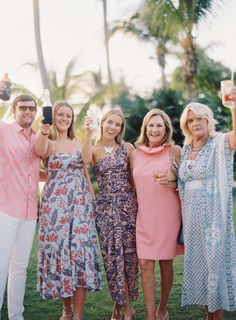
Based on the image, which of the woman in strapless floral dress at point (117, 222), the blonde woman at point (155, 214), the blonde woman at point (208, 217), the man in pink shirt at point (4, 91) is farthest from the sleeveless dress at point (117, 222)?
the man in pink shirt at point (4, 91)

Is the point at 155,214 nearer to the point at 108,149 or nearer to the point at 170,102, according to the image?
the point at 108,149

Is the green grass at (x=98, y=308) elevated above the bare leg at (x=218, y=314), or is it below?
below

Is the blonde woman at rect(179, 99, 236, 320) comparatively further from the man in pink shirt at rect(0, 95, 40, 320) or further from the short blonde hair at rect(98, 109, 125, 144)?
the man in pink shirt at rect(0, 95, 40, 320)

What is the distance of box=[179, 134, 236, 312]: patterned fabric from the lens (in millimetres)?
4500

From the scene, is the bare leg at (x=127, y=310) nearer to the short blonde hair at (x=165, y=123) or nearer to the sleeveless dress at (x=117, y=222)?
the sleeveless dress at (x=117, y=222)

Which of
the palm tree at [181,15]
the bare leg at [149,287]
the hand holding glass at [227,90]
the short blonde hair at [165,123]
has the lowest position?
the bare leg at [149,287]

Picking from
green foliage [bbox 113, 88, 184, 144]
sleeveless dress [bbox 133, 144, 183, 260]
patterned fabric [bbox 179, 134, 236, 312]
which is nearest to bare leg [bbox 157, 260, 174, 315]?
sleeveless dress [bbox 133, 144, 183, 260]

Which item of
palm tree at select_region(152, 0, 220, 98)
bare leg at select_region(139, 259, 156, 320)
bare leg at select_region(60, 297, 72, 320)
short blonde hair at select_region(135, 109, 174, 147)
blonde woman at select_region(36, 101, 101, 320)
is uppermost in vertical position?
palm tree at select_region(152, 0, 220, 98)

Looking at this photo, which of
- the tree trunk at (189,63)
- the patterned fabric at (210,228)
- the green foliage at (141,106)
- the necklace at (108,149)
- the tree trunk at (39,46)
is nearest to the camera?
the patterned fabric at (210,228)

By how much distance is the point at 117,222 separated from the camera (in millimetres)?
5031

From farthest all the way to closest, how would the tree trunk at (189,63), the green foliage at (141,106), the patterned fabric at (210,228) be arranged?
the tree trunk at (189,63) → the green foliage at (141,106) → the patterned fabric at (210,228)

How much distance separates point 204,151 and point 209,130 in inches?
8.0

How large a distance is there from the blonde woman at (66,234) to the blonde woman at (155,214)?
1.56 feet

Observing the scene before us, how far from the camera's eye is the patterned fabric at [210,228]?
4.50 meters
